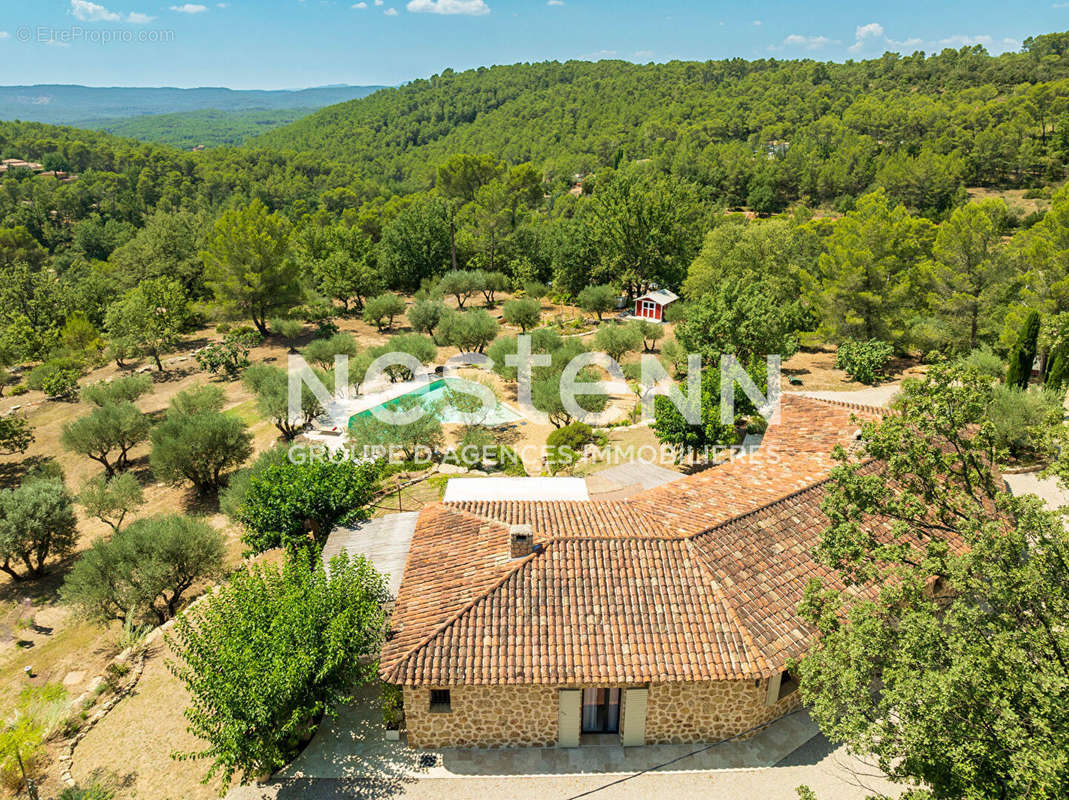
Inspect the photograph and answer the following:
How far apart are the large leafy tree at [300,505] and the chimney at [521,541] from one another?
6840mm

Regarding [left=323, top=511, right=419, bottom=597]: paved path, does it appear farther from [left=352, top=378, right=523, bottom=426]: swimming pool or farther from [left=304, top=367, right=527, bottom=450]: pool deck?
[left=304, top=367, right=527, bottom=450]: pool deck

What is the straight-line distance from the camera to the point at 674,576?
1326cm

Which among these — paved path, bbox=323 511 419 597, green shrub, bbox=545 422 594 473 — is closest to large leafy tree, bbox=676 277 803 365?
green shrub, bbox=545 422 594 473

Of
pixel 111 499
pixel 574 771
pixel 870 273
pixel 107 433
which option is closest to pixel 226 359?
pixel 107 433

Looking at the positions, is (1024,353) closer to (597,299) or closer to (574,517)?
(574,517)

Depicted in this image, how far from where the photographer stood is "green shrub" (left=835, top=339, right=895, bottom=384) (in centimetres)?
3288

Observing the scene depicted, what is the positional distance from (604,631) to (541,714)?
2215 millimetres

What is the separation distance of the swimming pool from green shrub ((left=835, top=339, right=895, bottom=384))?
1887cm

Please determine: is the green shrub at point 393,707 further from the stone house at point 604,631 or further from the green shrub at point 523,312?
the green shrub at point 523,312

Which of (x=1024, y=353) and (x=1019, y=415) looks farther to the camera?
(x=1024, y=353)

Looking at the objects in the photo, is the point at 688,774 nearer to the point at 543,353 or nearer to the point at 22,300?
the point at 543,353

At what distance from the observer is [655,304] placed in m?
48.8

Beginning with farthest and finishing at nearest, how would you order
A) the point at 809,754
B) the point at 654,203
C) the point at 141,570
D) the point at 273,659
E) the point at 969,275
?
the point at 654,203 < the point at 969,275 < the point at 141,570 < the point at 809,754 < the point at 273,659

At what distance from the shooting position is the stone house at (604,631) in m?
11.7
